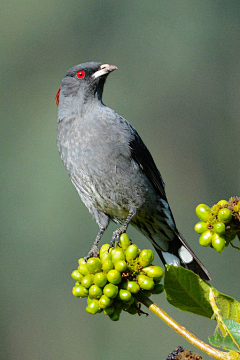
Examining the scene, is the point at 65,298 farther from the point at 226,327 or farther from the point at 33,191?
the point at 226,327

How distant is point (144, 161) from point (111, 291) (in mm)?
2923

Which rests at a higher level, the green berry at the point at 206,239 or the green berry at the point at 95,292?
the green berry at the point at 206,239

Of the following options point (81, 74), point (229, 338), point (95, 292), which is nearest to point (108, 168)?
point (81, 74)

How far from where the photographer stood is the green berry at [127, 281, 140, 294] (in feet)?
5.96

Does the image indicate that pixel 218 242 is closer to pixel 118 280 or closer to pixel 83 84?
pixel 118 280

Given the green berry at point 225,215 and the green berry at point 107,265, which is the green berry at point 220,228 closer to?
the green berry at point 225,215

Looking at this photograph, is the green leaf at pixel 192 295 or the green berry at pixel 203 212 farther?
the green berry at pixel 203 212

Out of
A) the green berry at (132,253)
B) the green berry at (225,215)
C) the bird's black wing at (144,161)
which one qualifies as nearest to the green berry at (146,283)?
the green berry at (132,253)

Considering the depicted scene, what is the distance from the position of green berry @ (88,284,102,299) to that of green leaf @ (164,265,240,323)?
315mm

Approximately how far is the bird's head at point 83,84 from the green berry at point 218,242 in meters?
2.94

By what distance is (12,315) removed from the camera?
37.7 feet

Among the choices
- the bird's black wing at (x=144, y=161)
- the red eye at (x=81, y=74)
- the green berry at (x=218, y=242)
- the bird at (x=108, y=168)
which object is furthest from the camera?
the red eye at (x=81, y=74)

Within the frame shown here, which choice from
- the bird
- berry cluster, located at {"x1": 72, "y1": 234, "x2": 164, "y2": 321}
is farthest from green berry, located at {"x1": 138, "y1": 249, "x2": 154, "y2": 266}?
the bird

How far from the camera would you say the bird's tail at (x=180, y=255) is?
13.9 ft
